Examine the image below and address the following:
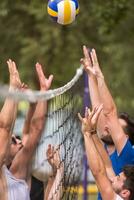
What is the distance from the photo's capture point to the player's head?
7.14 metres

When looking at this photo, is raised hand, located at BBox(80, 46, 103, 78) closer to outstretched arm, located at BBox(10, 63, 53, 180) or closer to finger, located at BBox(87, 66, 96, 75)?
finger, located at BBox(87, 66, 96, 75)

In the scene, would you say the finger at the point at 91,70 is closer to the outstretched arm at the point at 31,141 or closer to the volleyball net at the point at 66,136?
the volleyball net at the point at 66,136

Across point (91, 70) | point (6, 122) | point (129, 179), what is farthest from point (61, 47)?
point (6, 122)

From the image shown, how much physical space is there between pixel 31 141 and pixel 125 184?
1.36 m

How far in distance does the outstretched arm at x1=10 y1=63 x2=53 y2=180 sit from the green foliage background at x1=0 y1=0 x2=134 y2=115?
15.2 metres

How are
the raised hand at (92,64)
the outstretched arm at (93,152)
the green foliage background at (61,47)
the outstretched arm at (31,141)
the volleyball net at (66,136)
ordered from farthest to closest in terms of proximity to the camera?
the green foliage background at (61,47) < the raised hand at (92,64) < the volleyball net at (66,136) < the outstretched arm at (31,141) < the outstretched arm at (93,152)

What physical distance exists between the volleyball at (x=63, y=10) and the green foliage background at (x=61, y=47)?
14233 millimetres

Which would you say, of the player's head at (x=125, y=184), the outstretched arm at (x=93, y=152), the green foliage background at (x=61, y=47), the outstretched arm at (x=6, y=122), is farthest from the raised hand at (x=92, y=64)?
the green foliage background at (x=61, y=47)

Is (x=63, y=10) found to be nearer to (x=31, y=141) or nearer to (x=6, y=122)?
(x=31, y=141)

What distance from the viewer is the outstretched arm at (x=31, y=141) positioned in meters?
8.01

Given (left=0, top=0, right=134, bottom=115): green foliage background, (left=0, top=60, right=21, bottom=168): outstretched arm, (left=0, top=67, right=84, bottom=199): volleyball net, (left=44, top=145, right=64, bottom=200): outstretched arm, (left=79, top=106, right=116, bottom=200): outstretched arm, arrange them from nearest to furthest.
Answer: (left=0, top=60, right=21, bottom=168): outstretched arm → (left=79, top=106, right=116, bottom=200): outstretched arm → (left=44, top=145, right=64, bottom=200): outstretched arm → (left=0, top=67, right=84, bottom=199): volleyball net → (left=0, top=0, right=134, bottom=115): green foliage background

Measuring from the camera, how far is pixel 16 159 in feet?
26.3

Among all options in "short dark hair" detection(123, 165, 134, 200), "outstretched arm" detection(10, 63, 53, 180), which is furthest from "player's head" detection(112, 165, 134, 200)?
"outstretched arm" detection(10, 63, 53, 180)

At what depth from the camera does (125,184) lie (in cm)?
721
